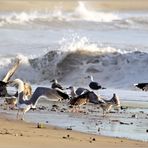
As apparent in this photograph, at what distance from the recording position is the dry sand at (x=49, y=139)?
829cm

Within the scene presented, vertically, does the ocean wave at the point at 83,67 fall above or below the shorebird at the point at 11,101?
above

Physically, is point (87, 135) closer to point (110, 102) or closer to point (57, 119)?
point (57, 119)

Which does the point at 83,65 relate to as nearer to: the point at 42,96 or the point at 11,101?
the point at 11,101

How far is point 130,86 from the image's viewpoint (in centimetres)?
2569

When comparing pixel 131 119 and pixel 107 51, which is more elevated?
pixel 107 51

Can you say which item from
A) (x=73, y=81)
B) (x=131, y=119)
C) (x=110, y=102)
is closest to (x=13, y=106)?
(x=110, y=102)

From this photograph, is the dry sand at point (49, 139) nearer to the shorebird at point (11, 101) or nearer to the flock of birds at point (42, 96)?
the flock of birds at point (42, 96)

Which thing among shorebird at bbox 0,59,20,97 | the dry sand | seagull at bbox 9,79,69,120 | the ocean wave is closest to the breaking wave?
the ocean wave

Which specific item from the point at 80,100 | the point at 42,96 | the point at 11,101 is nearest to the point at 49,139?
the point at 42,96

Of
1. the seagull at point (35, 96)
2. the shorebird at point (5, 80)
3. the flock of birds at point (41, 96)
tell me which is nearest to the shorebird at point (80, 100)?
the flock of birds at point (41, 96)

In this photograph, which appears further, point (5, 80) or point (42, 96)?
point (5, 80)

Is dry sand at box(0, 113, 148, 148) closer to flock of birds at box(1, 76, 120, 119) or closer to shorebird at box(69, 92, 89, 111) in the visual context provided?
flock of birds at box(1, 76, 120, 119)

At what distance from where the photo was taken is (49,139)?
9094 mm

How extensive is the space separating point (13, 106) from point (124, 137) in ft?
19.0
